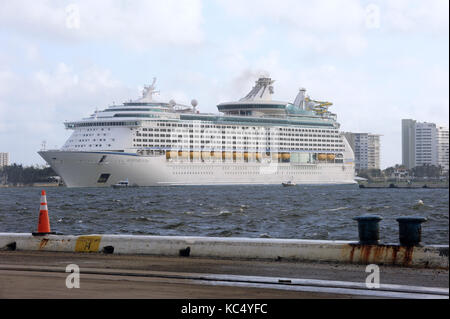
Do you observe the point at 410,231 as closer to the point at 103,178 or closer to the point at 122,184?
the point at 122,184

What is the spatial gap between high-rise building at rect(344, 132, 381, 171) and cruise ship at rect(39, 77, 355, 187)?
59092 mm

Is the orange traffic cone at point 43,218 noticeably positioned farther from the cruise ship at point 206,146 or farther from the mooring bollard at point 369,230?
the cruise ship at point 206,146

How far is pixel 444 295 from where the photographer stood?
662cm

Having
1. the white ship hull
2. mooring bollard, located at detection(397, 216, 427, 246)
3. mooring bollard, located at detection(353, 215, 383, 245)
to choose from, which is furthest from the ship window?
mooring bollard, located at detection(397, 216, 427, 246)

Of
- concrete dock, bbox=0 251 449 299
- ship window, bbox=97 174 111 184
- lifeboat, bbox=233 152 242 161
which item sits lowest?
concrete dock, bbox=0 251 449 299

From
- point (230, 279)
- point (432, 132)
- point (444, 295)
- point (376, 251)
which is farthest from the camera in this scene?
point (432, 132)

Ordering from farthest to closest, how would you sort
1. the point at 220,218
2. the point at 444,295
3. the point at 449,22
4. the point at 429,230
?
the point at 220,218 → the point at 429,230 → the point at 444,295 → the point at 449,22

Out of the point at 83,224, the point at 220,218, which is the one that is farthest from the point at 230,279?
the point at 220,218

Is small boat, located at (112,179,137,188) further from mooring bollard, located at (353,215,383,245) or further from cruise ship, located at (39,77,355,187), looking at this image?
mooring bollard, located at (353,215,383,245)

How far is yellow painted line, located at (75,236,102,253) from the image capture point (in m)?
10.4

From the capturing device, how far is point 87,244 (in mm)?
10492

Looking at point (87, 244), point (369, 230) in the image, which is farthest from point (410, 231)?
point (87, 244)
